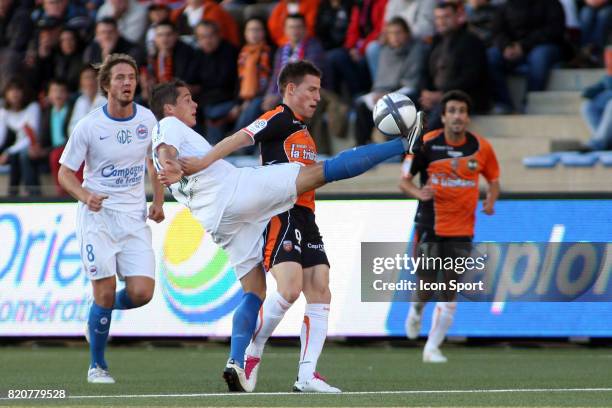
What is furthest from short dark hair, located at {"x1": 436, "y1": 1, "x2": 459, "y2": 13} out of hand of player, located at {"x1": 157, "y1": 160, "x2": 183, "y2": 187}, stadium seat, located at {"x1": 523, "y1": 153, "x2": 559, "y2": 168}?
hand of player, located at {"x1": 157, "y1": 160, "x2": 183, "y2": 187}

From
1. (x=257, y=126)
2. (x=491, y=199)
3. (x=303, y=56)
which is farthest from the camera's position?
(x=303, y=56)

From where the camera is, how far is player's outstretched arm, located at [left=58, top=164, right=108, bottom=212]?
8906 millimetres

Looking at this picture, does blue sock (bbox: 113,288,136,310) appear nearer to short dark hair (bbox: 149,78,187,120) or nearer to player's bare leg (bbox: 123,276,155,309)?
player's bare leg (bbox: 123,276,155,309)

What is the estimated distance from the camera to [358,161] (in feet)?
26.9

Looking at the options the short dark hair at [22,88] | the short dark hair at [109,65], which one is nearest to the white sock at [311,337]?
the short dark hair at [109,65]

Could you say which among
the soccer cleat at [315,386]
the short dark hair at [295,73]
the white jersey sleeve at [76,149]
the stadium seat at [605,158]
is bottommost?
the soccer cleat at [315,386]

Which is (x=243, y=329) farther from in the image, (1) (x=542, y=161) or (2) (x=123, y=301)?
(1) (x=542, y=161)

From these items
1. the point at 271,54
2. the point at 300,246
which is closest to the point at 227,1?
the point at 271,54

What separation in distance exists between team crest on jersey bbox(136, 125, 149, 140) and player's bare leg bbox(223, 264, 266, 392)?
1512 millimetres

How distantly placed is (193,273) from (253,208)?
15.9 ft

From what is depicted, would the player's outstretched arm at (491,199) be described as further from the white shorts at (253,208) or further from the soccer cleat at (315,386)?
the soccer cleat at (315,386)

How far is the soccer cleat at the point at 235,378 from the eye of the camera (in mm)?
8250

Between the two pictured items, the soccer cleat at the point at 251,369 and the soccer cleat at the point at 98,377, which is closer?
the soccer cleat at the point at 251,369

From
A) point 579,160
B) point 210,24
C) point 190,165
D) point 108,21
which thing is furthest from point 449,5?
point 190,165
